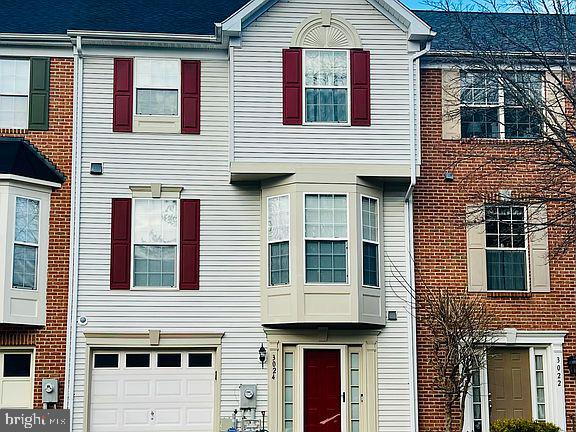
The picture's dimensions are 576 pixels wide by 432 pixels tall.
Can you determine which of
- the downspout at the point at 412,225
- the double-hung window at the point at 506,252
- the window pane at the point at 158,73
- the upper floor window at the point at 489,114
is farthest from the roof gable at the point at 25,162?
the double-hung window at the point at 506,252

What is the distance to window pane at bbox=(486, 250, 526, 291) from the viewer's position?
19562 millimetres

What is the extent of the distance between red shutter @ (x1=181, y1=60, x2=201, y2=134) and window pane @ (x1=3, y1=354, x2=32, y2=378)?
17.8ft

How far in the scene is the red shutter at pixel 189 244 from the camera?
19.0 meters

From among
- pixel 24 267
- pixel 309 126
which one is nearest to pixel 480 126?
pixel 309 126

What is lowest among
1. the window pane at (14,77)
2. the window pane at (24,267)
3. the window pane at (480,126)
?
the window pane at (24,267)

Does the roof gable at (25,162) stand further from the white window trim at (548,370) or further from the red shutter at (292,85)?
the white window trim at (548,370)

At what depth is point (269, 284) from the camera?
19.0m

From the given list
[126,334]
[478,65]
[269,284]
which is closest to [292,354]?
[269,284]

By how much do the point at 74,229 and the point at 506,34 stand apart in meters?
8.85

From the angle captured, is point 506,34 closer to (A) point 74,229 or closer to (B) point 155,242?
(B) point 155,242

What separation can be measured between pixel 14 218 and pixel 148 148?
9.63 feet

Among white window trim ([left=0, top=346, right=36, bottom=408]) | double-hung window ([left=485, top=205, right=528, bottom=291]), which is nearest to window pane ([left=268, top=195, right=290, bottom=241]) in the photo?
double-hung window ([left=485, top=205, right=528, bottom=291])

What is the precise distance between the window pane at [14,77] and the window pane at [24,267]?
10.5 feet

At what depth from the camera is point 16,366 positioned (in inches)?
734
